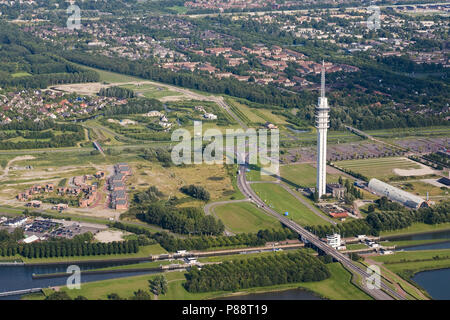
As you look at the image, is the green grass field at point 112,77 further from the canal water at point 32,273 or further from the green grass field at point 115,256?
the canal water at point 32,273

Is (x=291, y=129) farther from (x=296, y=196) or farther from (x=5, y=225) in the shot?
(x=5, y=225)

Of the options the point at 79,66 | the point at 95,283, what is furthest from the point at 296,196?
the point at 79,66

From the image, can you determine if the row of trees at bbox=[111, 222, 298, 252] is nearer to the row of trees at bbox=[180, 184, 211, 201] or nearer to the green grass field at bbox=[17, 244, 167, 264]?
the green grass field at bbox=[17, 244, 167, 264]

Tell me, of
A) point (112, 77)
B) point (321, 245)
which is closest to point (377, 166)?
point (321, 245)

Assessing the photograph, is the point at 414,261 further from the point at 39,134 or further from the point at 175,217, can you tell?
the point at 39,134

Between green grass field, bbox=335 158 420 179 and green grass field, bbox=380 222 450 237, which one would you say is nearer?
green grass field, bbox=380 222 450 237

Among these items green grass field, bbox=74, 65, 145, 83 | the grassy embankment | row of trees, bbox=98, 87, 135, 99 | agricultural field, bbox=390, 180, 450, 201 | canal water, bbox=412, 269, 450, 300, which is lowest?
canal water, bbox=412, 269, 450, 300

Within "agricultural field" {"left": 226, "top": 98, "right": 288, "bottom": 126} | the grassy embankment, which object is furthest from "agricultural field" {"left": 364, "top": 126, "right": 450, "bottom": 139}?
the grassy embankment
